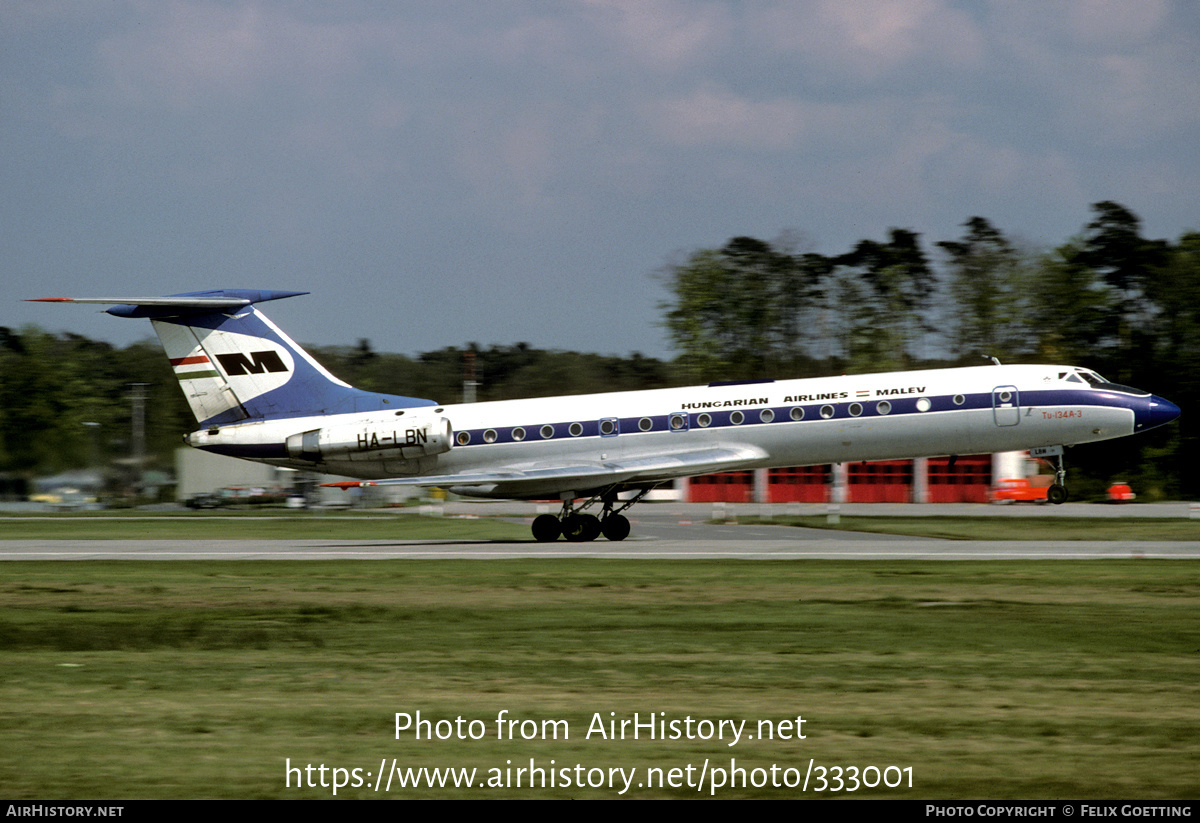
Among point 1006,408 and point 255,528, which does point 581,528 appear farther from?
point 255,528

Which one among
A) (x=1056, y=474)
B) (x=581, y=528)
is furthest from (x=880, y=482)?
(x=581, y=528)

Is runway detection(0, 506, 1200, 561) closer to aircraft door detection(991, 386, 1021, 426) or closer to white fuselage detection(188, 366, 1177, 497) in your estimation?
white fuselage detection(188, 366, 1177, 497)

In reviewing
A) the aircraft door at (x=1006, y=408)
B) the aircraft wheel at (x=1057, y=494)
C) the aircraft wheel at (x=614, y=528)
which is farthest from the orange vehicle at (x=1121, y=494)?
the aircraft wheel at (x=614, y=528)

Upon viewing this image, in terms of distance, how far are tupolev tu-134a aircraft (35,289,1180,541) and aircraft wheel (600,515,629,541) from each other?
0.05 meters

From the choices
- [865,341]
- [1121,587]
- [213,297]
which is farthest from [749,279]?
[1121,587]

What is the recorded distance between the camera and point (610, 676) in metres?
10.1

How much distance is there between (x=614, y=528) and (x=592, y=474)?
2252mm

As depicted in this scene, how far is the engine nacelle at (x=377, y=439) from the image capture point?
88.3ft

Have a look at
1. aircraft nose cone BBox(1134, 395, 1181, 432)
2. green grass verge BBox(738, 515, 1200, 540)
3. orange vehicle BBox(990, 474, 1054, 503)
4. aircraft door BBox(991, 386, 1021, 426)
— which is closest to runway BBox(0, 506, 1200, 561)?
green grass verge BBox(738, 515, 1200, 540)

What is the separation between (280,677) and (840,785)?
530cm

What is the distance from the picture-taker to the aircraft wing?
84.8 ft

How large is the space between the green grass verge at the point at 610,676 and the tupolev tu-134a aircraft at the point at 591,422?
7996 mm

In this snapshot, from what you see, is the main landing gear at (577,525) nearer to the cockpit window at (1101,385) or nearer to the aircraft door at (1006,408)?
the aircraft door at (1006,408)
